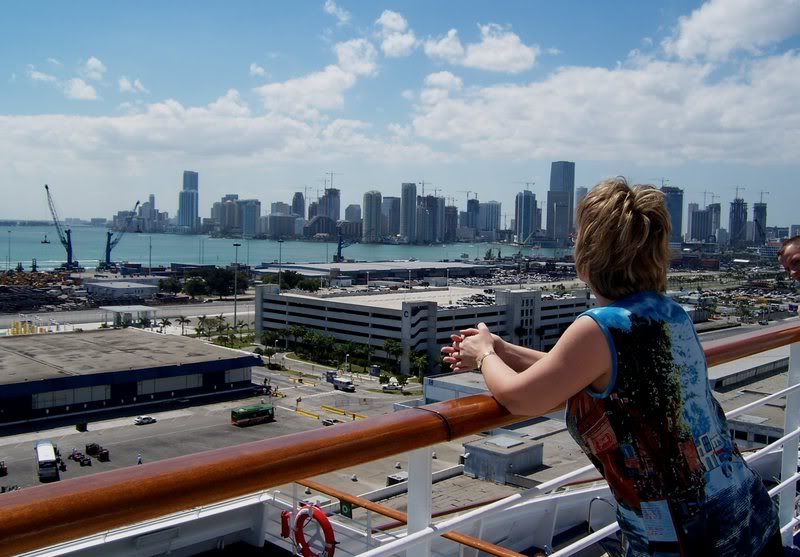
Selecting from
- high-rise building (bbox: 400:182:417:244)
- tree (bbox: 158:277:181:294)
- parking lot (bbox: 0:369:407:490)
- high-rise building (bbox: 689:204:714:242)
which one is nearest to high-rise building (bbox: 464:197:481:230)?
high-rise building (bbox: 400:182:417:244)

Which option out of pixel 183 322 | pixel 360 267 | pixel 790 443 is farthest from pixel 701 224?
pixel 790 443

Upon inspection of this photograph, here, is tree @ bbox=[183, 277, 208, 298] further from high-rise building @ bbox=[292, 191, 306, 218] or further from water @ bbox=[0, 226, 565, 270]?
high-rise building @ bbox=[292, 191, 306, 218]

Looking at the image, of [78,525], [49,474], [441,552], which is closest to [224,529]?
[441,552]

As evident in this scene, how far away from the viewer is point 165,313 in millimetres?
15703

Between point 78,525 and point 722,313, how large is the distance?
18603mm

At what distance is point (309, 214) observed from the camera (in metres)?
66.5

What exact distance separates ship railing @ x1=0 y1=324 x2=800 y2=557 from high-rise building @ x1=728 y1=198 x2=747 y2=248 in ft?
190

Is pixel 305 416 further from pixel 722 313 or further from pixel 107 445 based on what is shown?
pixel 722 313

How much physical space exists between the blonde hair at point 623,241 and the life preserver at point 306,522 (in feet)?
0.85

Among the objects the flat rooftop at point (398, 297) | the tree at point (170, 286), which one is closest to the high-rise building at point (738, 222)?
the flat rooftop at point (398, 297)

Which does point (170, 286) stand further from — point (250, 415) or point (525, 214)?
point (525, 214)

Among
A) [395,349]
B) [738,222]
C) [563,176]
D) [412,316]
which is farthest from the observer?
[563,176]

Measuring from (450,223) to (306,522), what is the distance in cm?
6402

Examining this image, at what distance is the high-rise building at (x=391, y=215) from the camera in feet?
206
